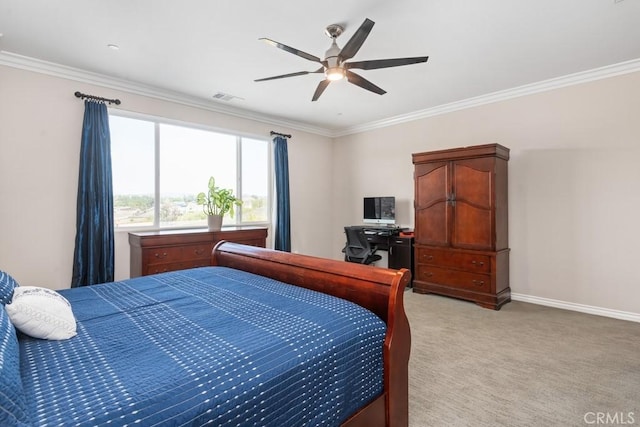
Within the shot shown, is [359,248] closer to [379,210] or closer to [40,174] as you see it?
[379,210]

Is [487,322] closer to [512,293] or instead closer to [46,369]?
[512,293]

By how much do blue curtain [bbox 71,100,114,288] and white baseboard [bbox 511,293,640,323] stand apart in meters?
5.06

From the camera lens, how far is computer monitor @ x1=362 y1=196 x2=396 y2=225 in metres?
5.37

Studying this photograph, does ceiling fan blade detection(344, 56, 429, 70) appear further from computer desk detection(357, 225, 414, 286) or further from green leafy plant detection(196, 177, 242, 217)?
computer desk detection(357, 225, 414, 286)

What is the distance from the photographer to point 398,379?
1.62 m

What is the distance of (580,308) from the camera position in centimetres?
374

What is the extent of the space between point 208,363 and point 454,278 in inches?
147

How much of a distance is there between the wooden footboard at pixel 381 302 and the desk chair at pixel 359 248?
2.51m

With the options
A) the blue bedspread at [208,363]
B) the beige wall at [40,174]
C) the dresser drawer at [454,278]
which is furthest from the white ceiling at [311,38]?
the dresser drawer at [454,278]

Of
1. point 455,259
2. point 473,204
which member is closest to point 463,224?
point 473,204

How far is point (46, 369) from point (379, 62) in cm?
259

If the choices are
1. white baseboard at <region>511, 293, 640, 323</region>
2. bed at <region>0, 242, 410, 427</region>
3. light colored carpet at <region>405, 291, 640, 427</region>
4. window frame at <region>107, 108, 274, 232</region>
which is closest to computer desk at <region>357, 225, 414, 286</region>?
light colored carpet at <region>405, 291, 640, 427</region>

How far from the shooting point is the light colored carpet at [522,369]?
6.32 feet

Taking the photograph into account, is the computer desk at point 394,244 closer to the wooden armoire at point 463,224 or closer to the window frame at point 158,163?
the wooden armoire at point 463,224
